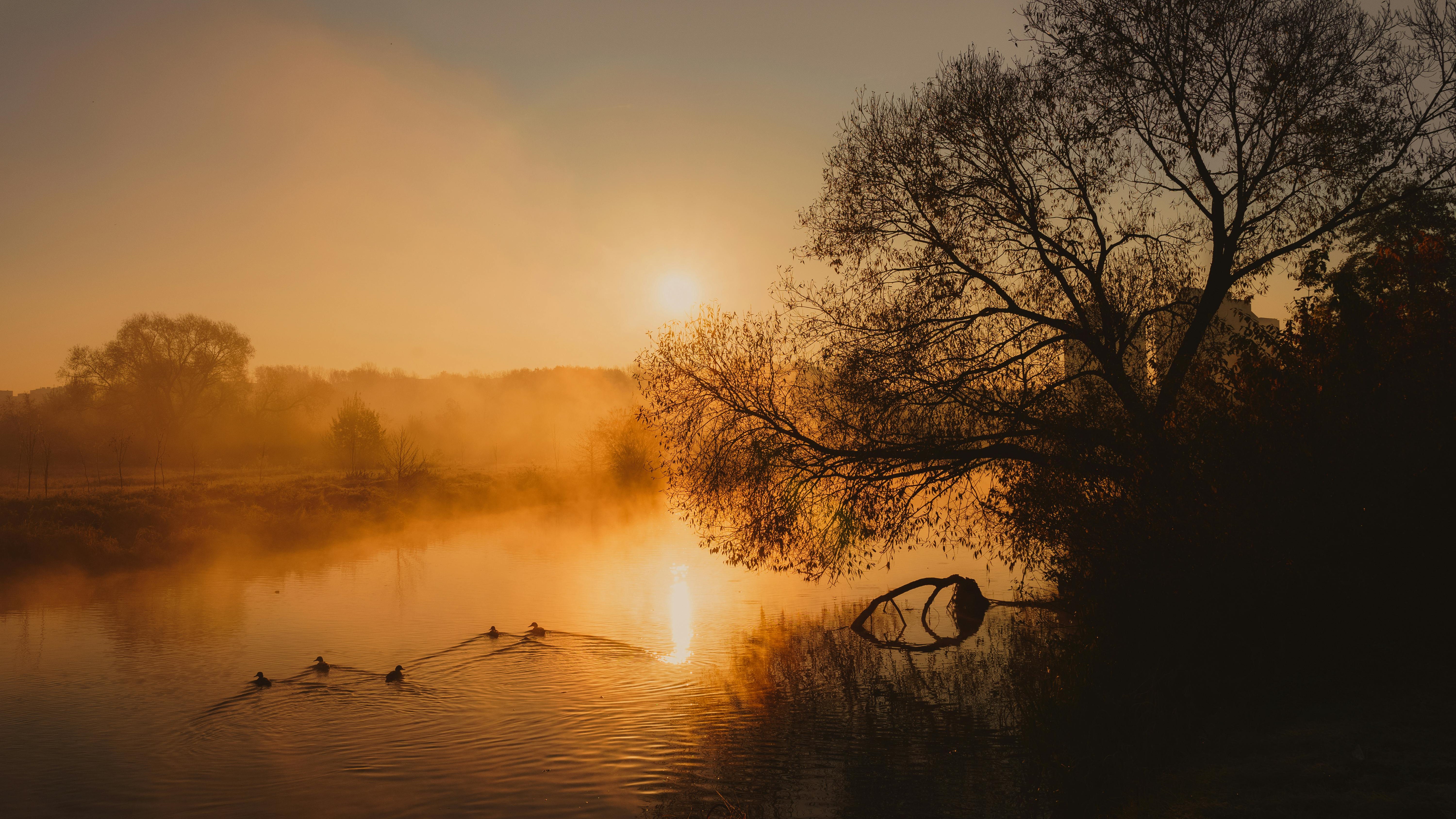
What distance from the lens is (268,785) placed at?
1112 centimetres

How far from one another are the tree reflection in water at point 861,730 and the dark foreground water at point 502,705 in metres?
0.05

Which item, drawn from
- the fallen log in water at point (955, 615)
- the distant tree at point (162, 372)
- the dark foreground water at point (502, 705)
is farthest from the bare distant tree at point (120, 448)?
the fallen log in water at point (955, 615)

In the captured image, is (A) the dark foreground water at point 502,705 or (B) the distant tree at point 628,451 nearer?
(A) the dark foreground water at point 502,705

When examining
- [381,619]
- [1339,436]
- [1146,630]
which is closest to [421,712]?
[381,619]

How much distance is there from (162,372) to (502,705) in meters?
83.2

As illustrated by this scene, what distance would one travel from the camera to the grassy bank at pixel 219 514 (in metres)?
30.0

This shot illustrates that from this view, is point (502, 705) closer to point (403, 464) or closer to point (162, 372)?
point (403, 464)

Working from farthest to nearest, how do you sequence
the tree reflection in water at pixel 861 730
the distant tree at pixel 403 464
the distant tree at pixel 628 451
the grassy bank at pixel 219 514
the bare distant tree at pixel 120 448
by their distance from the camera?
the distant tree at pixel 628 451 → the distant tree at pixel 403 464 → the bare distant tree at pixel 120 448 → the grassy bank at pixel 219 514 → the tree reflection in water at pixel 861 730

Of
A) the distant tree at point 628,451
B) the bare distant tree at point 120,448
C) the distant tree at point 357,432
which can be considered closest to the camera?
the bare distant tree at point 120,448

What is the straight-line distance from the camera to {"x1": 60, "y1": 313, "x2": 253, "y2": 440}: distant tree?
77.6m

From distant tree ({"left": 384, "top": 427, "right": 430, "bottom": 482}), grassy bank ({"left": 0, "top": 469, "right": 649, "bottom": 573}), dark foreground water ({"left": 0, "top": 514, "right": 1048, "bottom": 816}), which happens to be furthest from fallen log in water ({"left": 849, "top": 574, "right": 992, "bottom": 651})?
distant tree ({"left": 384, "top": 427, "right": 430, "bottom": 482})

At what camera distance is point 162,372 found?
79688mm

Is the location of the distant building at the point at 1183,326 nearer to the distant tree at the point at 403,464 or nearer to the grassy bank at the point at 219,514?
the grassy bank at the point at 219,514

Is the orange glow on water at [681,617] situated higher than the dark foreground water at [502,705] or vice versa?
the dark foreground water at [502,705]
